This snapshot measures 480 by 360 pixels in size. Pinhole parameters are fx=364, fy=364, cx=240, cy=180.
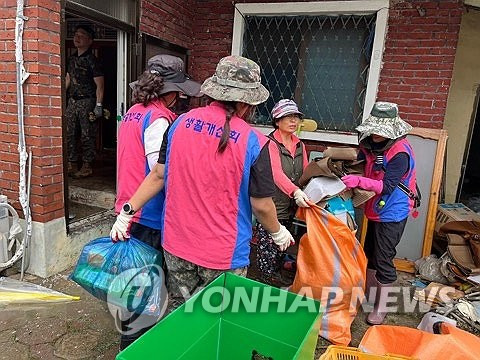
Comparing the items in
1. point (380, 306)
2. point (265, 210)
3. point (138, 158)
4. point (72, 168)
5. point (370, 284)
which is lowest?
point (380, 306)

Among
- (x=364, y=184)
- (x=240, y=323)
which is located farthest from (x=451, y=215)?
(x=240, y=323)

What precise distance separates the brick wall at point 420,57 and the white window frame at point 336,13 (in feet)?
0.33

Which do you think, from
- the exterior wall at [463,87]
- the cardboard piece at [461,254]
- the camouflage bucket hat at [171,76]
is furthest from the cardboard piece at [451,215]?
the camouflage bucket hat at [171,76]

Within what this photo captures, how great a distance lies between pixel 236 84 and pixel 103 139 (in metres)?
5.22

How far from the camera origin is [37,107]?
2621mm

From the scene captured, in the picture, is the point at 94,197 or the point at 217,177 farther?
the point at 94,197

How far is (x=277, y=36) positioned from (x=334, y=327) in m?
3.29

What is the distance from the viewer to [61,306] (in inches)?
102

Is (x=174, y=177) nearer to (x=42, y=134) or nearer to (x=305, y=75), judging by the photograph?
(x=42, y=134)

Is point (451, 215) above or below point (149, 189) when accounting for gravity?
below

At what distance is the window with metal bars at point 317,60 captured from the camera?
402cm

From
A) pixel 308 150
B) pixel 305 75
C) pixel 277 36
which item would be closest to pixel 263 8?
pixel 277 36

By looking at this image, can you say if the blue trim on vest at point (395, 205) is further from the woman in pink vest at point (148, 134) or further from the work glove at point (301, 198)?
the woman in pink vest at point (148, 134)

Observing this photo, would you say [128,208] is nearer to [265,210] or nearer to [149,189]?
[149,189]
